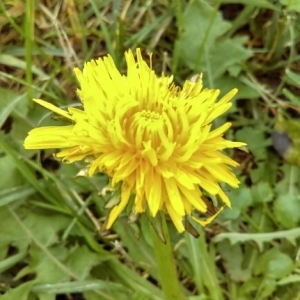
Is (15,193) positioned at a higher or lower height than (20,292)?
higher

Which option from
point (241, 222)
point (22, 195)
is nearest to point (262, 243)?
point (241, 222)

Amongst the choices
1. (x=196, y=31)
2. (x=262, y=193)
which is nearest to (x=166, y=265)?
(x=262, y=193)

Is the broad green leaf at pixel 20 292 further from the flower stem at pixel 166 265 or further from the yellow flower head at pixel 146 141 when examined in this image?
the yellow flower head at pixel 146 141

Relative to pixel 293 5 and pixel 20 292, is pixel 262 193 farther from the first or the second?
pixel 20 292

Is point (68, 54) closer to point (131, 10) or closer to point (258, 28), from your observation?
point (131, 10)

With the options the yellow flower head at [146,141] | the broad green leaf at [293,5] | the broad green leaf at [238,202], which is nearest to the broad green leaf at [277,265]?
the broad green leaf at [238,202]
